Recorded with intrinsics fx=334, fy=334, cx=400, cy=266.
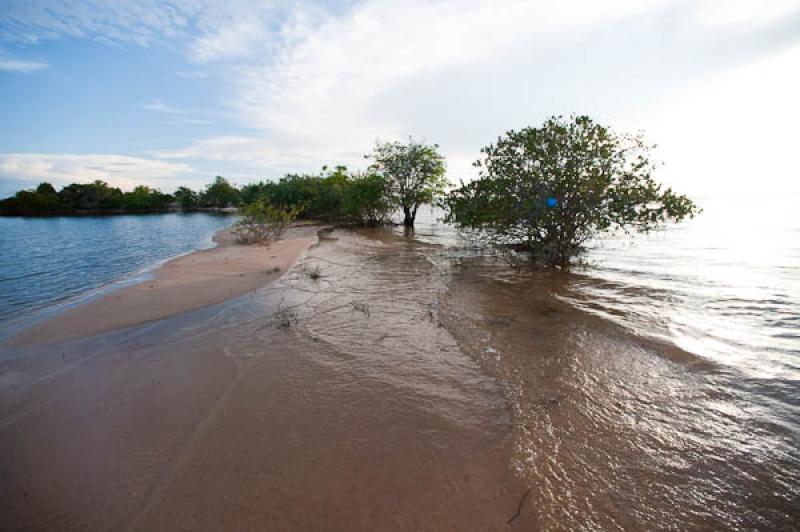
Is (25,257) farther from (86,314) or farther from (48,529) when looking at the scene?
(48,529)

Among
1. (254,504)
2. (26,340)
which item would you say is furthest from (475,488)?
(26,340)

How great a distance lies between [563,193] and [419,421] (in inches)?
406

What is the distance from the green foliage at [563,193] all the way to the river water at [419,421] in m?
3.94

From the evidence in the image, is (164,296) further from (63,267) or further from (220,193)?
(220,193)

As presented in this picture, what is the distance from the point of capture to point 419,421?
12.3 feet

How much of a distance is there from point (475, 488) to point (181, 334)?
20.1 feet

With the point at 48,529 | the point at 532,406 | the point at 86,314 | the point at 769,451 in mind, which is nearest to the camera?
the point at 48,529

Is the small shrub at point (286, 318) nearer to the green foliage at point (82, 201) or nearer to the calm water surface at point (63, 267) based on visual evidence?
the calm water surface at point (63, 267)

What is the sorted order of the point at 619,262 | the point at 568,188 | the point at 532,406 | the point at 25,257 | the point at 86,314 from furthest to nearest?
1. the point at 25,257
2. the point at 619,262
3. the point at 568,188
4. the point at 86,314
5. the point at 532,406

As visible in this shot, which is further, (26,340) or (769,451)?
(26,340)

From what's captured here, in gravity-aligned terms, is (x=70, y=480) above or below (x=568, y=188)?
below

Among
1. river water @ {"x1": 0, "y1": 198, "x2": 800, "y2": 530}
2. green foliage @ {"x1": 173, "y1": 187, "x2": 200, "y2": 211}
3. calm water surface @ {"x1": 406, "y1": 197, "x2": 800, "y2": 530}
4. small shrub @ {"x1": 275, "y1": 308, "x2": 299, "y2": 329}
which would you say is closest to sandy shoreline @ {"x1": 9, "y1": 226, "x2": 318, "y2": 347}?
river water @ {"x1": 0, "y1": 198, "x2": 800, "y2": 530}

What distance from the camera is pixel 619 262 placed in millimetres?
14047

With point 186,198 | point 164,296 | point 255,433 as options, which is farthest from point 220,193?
point 255,433
